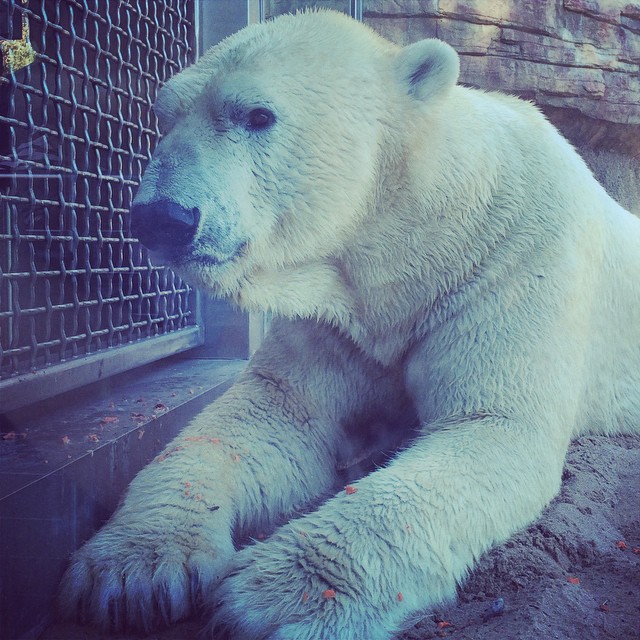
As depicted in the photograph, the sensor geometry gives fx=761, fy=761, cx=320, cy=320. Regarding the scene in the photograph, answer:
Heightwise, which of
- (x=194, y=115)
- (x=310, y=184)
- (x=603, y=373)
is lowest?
(x=603, y=373)

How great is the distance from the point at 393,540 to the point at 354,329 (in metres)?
0.49

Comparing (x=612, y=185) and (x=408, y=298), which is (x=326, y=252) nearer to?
(x=408, y=298)

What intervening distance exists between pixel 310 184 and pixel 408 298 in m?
0.29

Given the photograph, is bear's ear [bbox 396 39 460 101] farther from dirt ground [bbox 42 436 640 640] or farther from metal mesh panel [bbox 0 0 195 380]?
dirt ground [bbox 42 436 640 640]

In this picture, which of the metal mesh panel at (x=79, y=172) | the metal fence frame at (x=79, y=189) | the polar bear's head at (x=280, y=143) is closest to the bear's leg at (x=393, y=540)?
the polar bear's head at (x=280, y=143)

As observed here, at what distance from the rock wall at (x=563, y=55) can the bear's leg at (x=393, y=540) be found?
88 cm

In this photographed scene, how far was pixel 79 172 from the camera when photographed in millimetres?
1611

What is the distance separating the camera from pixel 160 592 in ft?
3.59

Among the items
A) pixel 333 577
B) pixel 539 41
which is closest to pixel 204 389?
pixel 333 577

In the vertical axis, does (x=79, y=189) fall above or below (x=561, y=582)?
above

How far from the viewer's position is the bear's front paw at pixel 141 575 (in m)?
1.08

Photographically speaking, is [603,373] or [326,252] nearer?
[326,252]

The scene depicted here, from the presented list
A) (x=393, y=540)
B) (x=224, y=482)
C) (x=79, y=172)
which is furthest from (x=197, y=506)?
(x=79, y=172)

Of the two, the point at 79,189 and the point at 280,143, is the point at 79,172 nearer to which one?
the point at 79,189
